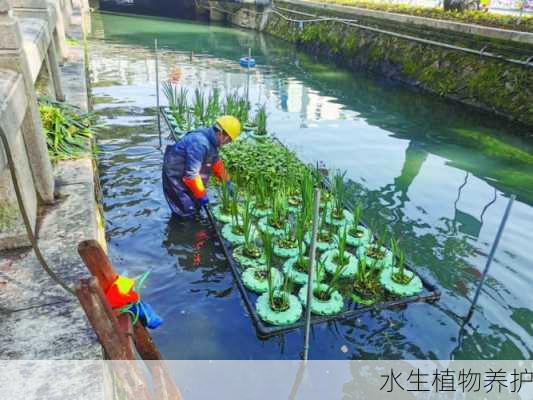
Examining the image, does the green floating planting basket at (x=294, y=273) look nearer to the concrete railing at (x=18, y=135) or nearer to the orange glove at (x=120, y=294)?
the orange glove at (x=120, y=294)

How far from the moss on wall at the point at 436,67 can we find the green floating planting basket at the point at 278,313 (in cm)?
943

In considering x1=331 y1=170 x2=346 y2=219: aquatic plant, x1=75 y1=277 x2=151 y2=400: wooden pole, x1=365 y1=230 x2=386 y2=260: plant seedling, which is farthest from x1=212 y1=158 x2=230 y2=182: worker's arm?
x1=75 y1=277 x2=151 y2=400: wooden pole

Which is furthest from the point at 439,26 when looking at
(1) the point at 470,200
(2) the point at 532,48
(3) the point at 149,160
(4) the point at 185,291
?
(4) the point at 185,291

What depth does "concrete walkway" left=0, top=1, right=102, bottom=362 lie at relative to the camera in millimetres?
2365

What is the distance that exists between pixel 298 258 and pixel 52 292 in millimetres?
2703

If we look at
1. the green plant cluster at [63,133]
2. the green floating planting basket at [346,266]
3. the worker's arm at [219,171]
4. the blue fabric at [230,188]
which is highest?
the green plant cluster at [63,133]

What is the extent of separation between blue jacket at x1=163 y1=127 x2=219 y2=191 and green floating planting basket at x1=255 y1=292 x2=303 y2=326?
1905mm

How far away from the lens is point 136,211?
600 cm

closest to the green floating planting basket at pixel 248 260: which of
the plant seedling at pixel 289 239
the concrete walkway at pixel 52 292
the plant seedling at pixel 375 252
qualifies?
the plant seedling at pixel 289 239

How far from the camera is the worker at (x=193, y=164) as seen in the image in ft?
17.0

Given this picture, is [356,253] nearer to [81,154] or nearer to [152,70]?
[81,154]

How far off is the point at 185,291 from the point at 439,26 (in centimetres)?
1316

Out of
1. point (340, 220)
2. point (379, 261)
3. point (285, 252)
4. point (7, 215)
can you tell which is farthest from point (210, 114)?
point (7, 215)

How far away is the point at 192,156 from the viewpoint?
514cm
